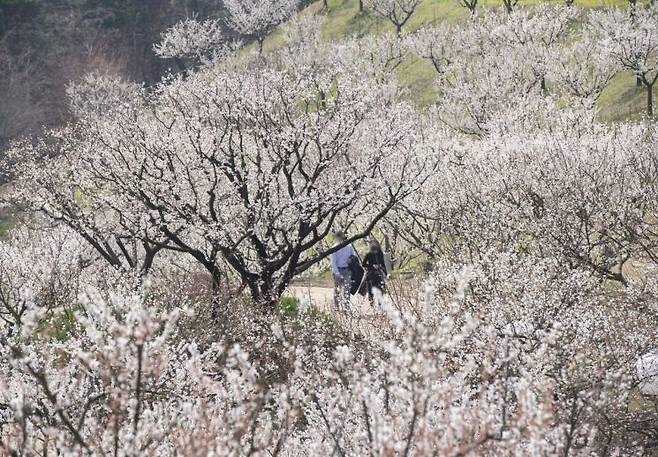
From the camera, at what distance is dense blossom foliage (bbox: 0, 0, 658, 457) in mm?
3871

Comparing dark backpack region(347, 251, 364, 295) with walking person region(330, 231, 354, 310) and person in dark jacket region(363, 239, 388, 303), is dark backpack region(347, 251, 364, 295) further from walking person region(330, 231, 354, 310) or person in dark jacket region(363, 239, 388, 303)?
person in dark jacket region(363, 239, 388, 303)

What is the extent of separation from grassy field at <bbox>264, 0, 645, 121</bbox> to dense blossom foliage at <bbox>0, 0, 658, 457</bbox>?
32.1 ft

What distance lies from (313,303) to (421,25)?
40.4 meters

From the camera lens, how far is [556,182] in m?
15.5

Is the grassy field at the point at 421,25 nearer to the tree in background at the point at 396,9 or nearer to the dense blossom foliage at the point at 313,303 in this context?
the tree in background at the point at 396,9

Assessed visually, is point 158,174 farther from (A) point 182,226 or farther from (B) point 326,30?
(B) point 326,30

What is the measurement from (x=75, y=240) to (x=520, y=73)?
81.9ft

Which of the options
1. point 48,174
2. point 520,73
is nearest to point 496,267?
point 48,174

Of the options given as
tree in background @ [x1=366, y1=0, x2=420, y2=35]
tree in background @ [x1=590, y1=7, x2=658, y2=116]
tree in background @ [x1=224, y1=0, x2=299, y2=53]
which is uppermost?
tree in background @ [x1=224, y1=0, x2=299, y2=53]

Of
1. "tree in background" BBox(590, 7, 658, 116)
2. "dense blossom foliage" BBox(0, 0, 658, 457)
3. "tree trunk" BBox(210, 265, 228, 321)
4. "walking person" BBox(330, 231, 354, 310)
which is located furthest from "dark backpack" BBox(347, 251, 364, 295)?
"tree in background" BBox(590, 7, 658, 116)

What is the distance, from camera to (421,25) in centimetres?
5103

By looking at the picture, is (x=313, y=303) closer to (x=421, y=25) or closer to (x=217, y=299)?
(x=217, y=299)

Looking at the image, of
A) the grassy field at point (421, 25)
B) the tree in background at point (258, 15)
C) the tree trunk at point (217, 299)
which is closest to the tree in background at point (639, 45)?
the grassy field at point (421, 25)

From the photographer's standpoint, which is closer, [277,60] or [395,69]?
[395,69]
